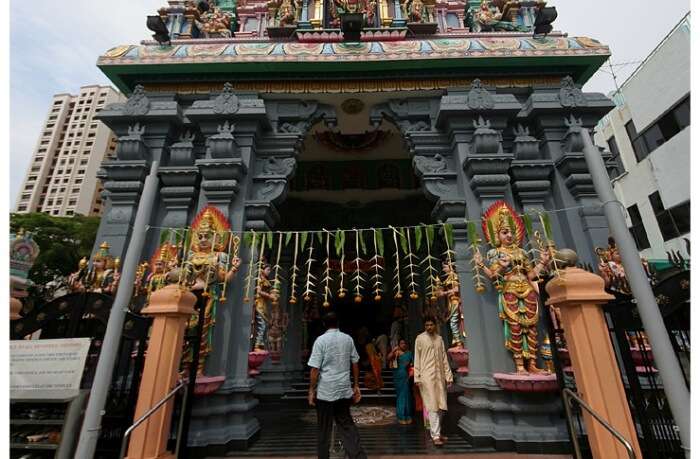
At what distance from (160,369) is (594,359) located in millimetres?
5072

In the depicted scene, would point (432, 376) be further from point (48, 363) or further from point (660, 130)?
point (660, 130)

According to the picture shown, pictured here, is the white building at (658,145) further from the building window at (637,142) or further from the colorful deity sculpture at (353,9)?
the colorful deity sculpture at (353,9)

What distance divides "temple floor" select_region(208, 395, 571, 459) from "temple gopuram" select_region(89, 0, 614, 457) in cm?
18

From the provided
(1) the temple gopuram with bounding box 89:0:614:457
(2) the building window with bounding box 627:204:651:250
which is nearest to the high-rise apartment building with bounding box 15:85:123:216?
(1) the temple gopuram with bounding box 89:0:614:457

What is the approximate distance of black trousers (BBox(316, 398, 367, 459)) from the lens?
411 cm

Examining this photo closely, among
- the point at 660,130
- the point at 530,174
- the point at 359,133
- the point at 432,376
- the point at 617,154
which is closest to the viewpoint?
the point at 432,376

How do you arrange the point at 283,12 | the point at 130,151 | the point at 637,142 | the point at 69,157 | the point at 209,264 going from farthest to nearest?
the point at 69,157, the point at 637,142, the point at 283,12, the point at 130,151, the point at 209,264

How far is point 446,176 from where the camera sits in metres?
7.06

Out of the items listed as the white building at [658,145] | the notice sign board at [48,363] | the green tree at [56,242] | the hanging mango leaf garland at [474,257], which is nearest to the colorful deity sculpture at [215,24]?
the hanging mango leaf garland at [474,257]

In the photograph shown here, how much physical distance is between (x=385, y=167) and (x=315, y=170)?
238cm

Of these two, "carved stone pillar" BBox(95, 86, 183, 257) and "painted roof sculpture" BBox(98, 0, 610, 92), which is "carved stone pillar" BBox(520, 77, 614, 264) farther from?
"carved stone pillar" BBox(95, 86, 183, 257)

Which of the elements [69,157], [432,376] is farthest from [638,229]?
[69,157]

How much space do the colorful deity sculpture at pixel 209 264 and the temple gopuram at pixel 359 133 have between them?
3 centimetres

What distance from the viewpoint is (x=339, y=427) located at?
4273 mm
